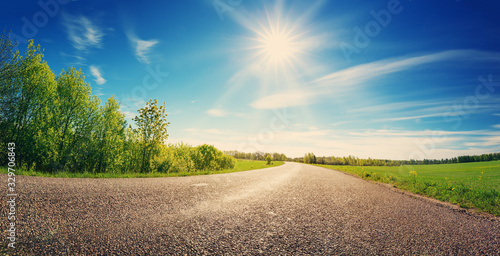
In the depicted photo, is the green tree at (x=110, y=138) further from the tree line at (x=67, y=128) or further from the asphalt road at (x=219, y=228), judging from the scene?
the asphalt road at (x=219, y=228)

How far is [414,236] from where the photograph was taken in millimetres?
4520

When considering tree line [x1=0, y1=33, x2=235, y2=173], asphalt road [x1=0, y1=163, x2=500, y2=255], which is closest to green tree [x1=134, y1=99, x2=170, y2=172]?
tree line [x1=0, y1=33, x2=235, y2=173]

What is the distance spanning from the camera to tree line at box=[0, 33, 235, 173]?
13500mm

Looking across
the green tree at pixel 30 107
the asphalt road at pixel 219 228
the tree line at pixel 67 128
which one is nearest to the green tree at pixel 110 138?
the tree line at pixel 67 128

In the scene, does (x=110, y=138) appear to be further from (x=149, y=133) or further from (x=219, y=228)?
(x=219, y=228)

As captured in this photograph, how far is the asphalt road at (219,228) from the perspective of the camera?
3.34 metres

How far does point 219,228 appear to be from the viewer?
169 inches

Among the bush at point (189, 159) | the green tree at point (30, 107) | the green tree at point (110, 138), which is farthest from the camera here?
the bush at point (189, 159)

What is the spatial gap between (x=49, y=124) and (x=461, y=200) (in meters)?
25.8

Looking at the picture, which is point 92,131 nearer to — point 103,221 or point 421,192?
point 103,221

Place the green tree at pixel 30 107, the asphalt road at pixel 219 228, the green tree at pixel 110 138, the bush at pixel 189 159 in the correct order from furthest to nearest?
the bush at pixel 189 159 → the green tree at pixel 110 138 → the green tree at pixel 30 107 → the asphalt road at pixel 219 228

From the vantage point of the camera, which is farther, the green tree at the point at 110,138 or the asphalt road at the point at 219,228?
the green tree at the point at 110,138

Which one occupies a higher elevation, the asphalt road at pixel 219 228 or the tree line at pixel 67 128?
the tree line at pixel 67 128

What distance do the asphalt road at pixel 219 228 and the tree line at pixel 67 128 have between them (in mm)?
10005
